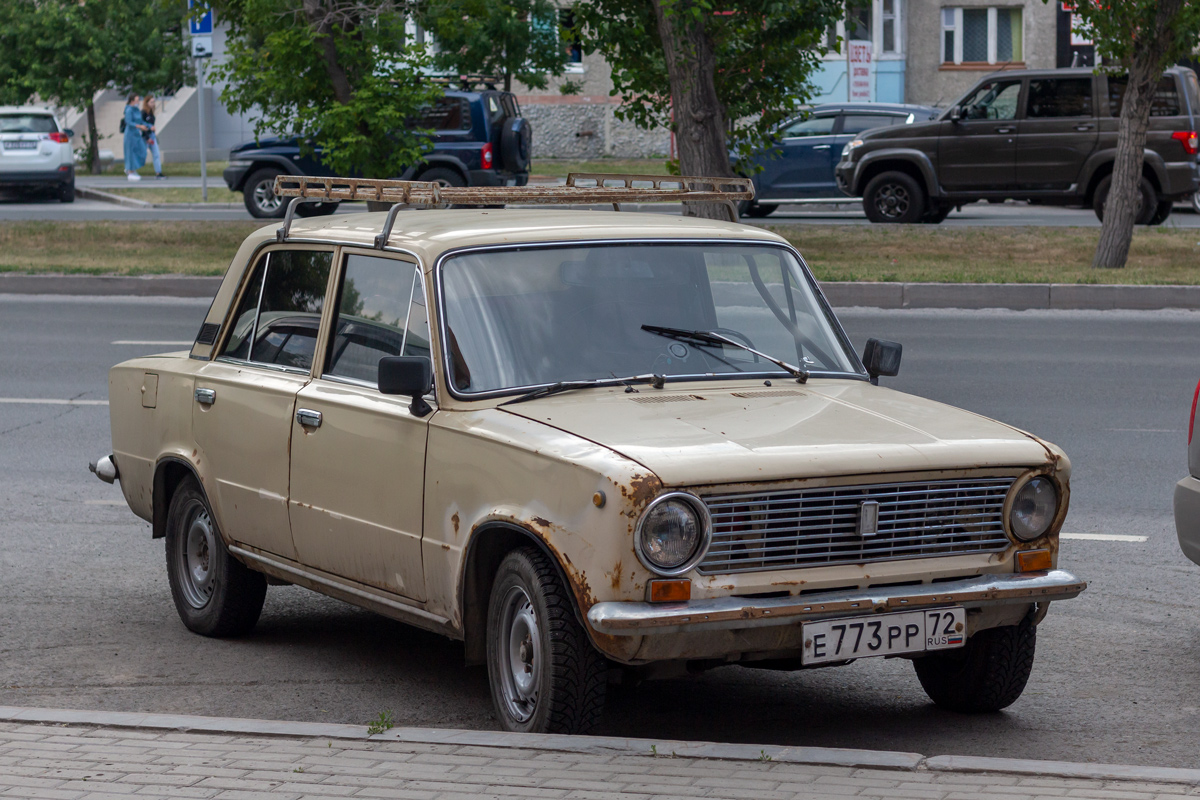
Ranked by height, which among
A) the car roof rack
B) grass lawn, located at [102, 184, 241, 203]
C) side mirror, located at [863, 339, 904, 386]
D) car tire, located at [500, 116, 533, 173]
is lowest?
side mirror, located at [863, 339, 904, 386]

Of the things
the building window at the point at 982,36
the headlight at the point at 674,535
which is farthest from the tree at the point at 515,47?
the headlight at the point at 674,535

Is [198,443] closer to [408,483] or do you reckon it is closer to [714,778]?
[408,483]

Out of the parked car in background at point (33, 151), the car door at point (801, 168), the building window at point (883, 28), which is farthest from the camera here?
the building window at point (883, 28)

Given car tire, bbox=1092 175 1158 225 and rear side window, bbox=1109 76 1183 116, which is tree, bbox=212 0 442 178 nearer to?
car tire, bbox=1092 175 1158 225

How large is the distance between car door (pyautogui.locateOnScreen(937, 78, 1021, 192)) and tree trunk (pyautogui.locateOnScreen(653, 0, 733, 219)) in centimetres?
584

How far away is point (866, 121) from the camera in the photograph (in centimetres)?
2722

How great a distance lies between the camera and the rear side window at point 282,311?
230 inches

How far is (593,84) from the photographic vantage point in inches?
1864

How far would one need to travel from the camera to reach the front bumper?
5.86 m

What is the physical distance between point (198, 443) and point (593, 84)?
42.2 m

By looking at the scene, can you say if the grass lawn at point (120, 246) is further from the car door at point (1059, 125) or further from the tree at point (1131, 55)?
the car door at point (1059, 125)

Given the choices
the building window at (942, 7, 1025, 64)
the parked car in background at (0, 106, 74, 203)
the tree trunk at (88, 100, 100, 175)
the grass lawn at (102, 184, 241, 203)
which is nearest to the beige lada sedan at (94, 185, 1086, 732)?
the grass lawn at (102, 184, 241, 203)

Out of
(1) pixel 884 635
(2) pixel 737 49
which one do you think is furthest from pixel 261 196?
(1) pixel 884 635

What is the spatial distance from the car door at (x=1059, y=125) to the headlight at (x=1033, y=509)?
2028 cm
